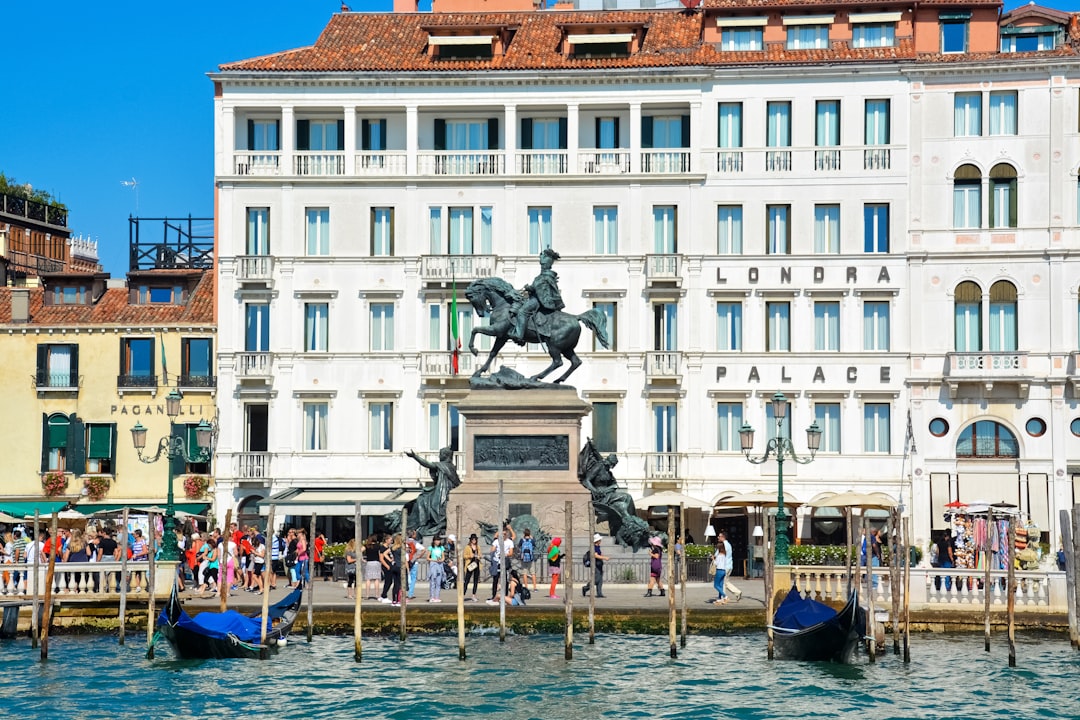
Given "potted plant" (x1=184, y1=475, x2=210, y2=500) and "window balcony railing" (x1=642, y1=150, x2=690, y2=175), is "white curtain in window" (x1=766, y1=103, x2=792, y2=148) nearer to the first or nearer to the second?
"window balcony railing" (x1=642, y1=150, x2=690, y2=175)

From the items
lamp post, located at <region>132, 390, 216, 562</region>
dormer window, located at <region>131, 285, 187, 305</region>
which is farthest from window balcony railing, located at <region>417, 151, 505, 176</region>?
lamp post, located at <region>132, 390, 216, 562</region>

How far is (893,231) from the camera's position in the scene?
56.3m

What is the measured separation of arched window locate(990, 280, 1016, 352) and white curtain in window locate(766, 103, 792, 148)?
7.29 metres

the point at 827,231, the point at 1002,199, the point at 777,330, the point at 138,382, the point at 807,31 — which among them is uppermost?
the point at 807,31

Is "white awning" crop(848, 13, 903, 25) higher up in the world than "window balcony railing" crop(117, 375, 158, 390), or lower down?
higher up

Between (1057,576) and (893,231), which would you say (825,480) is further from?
(1057,576)

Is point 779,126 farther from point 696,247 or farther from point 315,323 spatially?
point 315,323

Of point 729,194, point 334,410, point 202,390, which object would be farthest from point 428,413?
point 729,194

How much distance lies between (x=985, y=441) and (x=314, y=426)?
1933 centimetres

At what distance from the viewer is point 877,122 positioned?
56.7 metres

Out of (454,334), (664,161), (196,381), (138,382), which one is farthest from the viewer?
(138,382)

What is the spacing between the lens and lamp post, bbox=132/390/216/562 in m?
39.8

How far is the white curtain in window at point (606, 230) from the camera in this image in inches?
2253

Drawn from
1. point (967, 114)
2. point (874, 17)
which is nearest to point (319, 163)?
point (874, 17)
